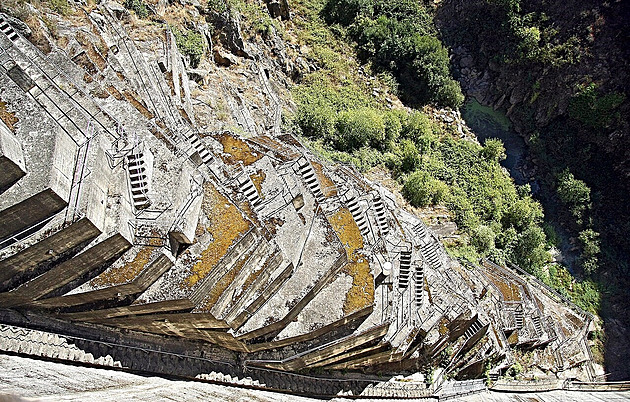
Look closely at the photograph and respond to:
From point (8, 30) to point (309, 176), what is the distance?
27.2 ft

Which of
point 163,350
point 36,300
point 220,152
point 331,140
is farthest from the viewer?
point 331,140

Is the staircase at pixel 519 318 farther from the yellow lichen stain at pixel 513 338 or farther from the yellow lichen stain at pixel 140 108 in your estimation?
the yellow lichen stain at pixel 140 108

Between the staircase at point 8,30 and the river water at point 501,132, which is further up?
the river water at point 501,132

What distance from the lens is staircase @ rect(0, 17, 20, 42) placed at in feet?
35.3

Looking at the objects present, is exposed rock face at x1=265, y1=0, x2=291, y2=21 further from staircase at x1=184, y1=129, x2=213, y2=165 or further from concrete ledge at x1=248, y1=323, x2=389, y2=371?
concrete ledge at x1=248, y1=323, x2=389, y2=371

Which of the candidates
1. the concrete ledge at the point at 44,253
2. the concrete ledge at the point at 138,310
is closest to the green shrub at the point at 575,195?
the concrete ledge at the point at 138,310

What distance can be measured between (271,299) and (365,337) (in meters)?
2.82

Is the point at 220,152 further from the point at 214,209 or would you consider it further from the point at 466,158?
the point at 466,158

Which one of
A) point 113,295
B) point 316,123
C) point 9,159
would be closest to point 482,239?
point 316,123

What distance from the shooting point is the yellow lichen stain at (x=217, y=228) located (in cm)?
1002

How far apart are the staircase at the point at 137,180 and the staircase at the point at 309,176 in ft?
17.2

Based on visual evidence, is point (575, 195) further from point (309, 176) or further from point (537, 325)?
point (309, 176)

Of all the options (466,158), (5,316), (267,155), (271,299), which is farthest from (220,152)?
(466,158)

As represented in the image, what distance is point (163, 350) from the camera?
1135 centimetres
